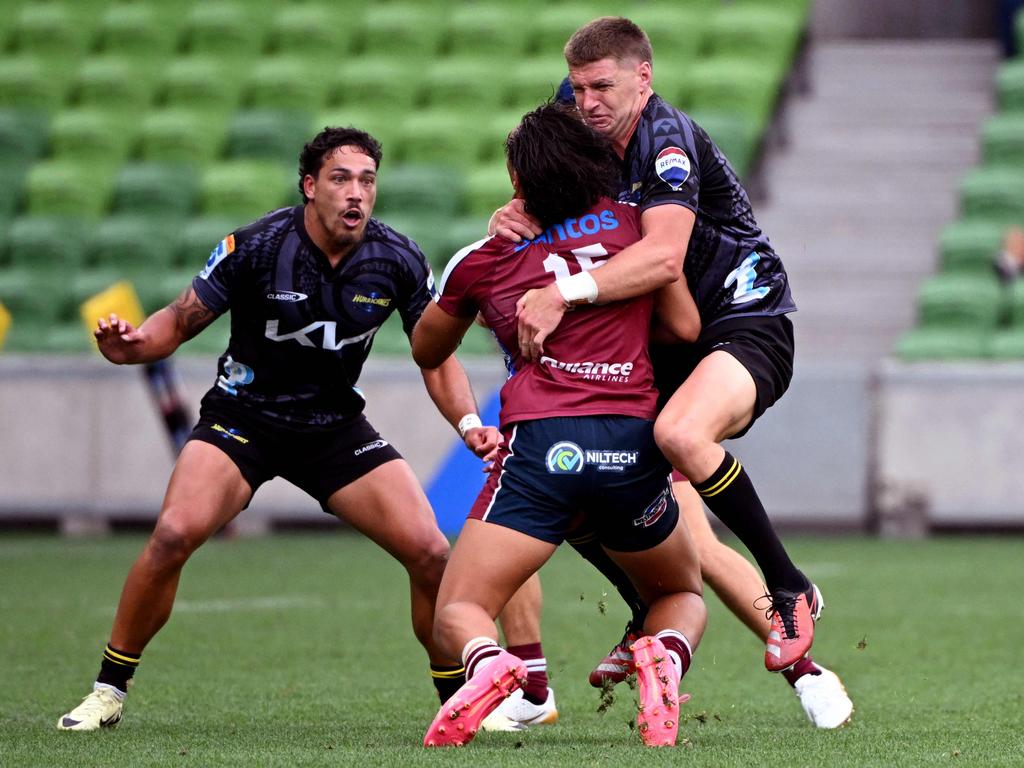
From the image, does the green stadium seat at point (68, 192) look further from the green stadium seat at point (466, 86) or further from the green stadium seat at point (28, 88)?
the green stadium seat at point (466, 86)

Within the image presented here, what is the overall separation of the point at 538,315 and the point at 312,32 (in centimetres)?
1310

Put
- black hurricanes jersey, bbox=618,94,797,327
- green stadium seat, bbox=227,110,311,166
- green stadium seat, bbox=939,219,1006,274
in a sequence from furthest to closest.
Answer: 1. green stadium seat, bbox=227,110,311,166
2. green stadium seat, bbox=939,219,1006,274
3. black hurricanes jersey, bbox=618,94,797,327

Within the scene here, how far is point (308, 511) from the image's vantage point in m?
13.1

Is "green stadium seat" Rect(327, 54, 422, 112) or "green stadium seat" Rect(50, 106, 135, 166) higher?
"green stadium seat" Rect(327, 54, 422, 112)

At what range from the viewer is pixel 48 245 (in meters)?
15.0

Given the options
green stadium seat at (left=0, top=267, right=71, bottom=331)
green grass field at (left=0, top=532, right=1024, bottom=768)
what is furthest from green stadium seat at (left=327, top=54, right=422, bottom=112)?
green grass field at (left=0, top=532, right=1024, bottom=768)

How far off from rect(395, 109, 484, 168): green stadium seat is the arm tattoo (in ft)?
32.1

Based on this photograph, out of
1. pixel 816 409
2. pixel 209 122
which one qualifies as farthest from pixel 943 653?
pixel 209 122

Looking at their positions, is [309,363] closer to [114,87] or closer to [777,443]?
[777,443]

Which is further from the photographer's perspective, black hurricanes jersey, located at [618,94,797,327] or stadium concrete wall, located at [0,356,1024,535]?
stadium concrete wall, located at [0,356,1024,535]

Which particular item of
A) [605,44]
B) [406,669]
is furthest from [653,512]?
[406,669]

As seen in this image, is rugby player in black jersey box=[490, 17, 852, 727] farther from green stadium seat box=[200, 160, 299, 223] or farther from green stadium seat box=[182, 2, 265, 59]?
green stadium seat box=[182, 2, 265, 59]

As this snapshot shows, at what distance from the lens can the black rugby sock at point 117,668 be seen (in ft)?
18.0

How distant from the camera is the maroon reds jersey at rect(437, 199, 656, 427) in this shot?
4668mm
